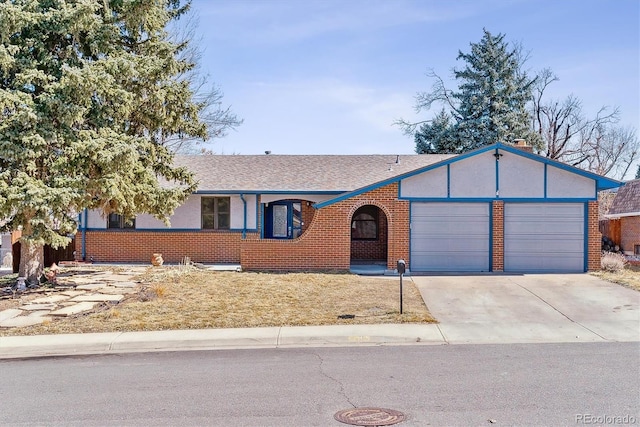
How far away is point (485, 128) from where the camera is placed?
39188 mm

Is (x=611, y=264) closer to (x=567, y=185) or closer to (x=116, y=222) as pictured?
Answer: (x=567, y=185)

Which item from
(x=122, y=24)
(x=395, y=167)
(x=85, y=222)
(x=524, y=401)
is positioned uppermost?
(x=122, y=24)

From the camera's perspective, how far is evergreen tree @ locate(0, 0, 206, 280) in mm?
14422

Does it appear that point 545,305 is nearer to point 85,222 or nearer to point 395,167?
point 395,167

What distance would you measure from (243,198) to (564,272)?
39.2ft

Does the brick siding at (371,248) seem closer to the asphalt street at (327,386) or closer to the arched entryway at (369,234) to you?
the arched entryway at (369,234)

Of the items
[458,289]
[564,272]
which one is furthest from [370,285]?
[564,272]

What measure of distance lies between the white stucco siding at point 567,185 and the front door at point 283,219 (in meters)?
9.65

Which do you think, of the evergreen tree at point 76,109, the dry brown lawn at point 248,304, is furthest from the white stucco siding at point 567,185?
the evergreen tree at point 76,109

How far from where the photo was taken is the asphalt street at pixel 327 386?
6.47 metres

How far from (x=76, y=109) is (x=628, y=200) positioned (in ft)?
86.1

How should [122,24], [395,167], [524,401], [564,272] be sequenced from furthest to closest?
[395,167]
[564,272]
[122,24]
[524,401]

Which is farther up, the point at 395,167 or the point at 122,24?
the point at 122,24
